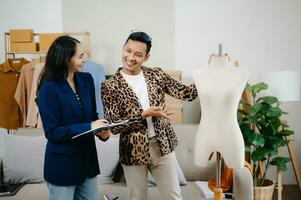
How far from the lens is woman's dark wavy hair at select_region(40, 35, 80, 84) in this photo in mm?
1422

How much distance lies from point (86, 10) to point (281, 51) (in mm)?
2154

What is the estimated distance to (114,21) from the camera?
3342 mm

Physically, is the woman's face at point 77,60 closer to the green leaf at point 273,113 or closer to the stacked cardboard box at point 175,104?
the stacked cardboard box at point 175,104

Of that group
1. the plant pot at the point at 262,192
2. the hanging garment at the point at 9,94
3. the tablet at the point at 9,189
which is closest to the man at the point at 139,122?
the tablet at the point at 9,189

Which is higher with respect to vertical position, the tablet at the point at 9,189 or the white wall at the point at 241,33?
the white wall at the point at 241,33

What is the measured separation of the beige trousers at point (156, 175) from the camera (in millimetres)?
1615

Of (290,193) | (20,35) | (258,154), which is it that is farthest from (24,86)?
(290,193)

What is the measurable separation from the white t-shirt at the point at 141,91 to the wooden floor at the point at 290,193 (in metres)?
2.23

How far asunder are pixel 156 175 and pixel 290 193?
232cm

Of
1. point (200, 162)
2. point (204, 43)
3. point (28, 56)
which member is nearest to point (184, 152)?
point (200, 162)

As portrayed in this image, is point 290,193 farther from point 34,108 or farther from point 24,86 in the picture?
point 24,86

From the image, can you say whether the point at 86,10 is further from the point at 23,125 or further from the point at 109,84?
the point at 109,84

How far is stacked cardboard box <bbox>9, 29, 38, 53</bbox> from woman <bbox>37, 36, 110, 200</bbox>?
1.80m

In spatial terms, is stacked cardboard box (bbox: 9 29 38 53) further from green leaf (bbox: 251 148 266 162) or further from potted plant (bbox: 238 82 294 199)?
green leaf (bbox: 251 148 266 162)
